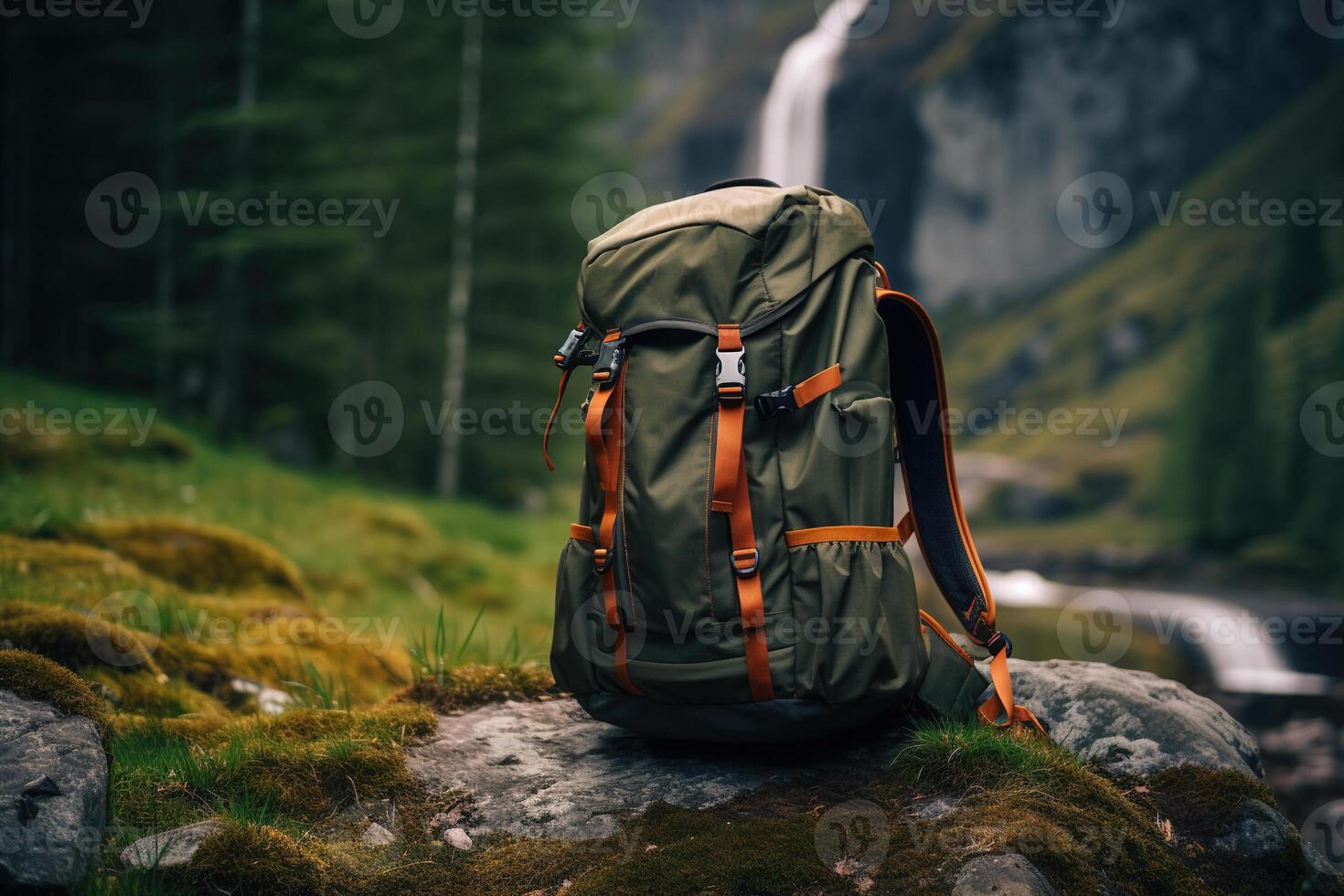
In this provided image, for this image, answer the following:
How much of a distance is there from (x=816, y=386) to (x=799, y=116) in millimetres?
67716

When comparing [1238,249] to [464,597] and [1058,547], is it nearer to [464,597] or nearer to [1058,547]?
[1058,547]

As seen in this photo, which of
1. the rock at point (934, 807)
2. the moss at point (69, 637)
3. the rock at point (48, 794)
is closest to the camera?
the rock at point (48, 794)

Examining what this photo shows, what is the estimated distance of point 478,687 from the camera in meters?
3.68

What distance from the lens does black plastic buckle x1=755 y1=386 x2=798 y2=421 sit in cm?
273

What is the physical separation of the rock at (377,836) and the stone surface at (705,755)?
247 millimetres

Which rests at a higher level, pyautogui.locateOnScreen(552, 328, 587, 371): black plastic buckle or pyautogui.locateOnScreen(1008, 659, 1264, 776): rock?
pyautogui.locateOnScreen(552, 328, 587, 371): black plastic buckle

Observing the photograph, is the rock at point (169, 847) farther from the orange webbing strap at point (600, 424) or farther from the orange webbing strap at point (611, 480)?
the orange webbing strap at point (600, 424)

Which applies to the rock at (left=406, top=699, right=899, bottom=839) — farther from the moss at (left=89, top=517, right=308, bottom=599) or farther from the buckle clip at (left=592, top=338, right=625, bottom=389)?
the moss at (left=89, top=517, right=308, bottom=599)

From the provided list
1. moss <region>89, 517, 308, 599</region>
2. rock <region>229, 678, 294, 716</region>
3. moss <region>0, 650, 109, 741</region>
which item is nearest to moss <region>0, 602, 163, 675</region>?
rock <region>229, 678, 294, 716</region>

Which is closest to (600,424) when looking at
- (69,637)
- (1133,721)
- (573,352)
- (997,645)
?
(573,352)

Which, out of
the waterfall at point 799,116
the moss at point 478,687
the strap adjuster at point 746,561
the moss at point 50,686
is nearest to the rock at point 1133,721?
the strap adjuster at point 746,561

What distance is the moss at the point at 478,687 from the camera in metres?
3.60

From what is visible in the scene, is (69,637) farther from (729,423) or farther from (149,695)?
(729,423)

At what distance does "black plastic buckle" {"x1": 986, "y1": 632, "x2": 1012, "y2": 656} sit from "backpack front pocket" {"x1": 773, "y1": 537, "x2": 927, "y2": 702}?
1.60 feet
